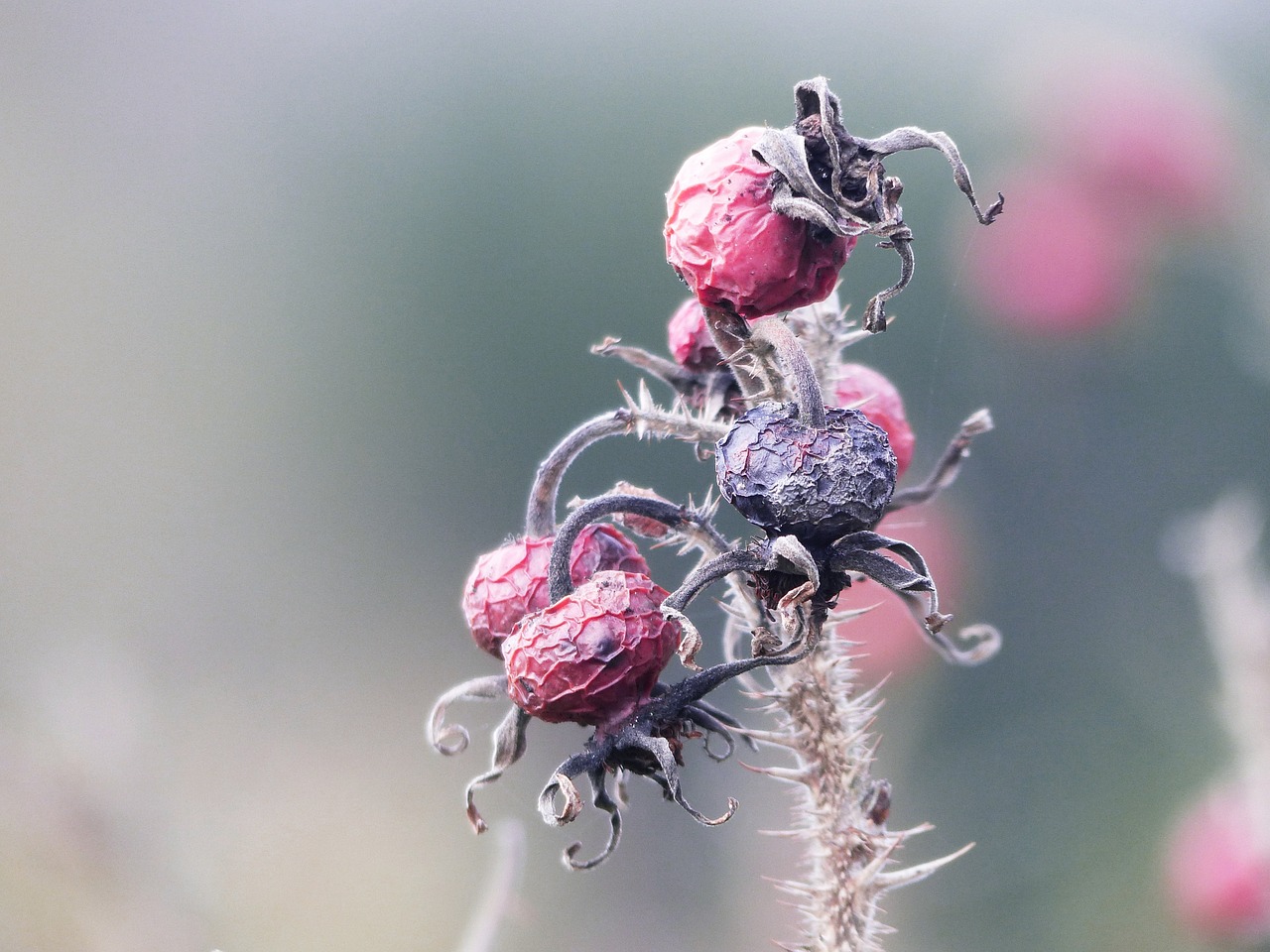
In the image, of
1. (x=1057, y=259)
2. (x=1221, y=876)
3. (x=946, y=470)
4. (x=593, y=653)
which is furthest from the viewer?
(x=1057, y=259)

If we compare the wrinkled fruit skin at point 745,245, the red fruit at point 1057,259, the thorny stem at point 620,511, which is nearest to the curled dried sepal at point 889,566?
the thorny stem at point 620,511

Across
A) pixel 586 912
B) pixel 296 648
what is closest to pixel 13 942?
pixel 586 912

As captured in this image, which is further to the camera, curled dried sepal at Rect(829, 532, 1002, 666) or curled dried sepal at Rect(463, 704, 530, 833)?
curled dried sepal at Rect(463, 704, 530, 833)

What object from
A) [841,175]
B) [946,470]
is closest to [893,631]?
[946,470]

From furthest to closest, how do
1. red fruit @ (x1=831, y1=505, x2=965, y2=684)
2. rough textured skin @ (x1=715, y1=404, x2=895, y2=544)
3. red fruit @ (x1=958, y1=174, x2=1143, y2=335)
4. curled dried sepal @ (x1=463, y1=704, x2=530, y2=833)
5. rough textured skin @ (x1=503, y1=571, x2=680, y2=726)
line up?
1. red fruit @ (x1=958, y1=174, x2=1143, y2=335)
2. red fruit @ (x1=831, y1=505, x2=965, y2=684)
3. curled dried sepal @ (x1=463, y1=704, x2=530, y2=833)
4. rough textured skin @ (x1=503, y1=571, x2=680, y2=726)
5. rough textured skin @ (x1=715, y1=404, x2=895, y2=544)

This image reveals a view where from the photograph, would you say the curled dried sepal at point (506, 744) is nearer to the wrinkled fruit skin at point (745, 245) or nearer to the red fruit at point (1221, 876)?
the wrinkled fruit skin at point (745, 245)

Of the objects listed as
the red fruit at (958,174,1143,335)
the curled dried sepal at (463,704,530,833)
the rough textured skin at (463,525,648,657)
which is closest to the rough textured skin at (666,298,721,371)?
the rough textured skin at (463,525,648,657)

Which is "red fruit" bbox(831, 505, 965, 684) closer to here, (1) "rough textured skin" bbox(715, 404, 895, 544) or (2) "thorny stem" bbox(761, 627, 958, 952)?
(2) "thorny stem" bbox(761, 627, 958, 952)

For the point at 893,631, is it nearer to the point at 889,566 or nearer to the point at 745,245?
the point at 889,566
